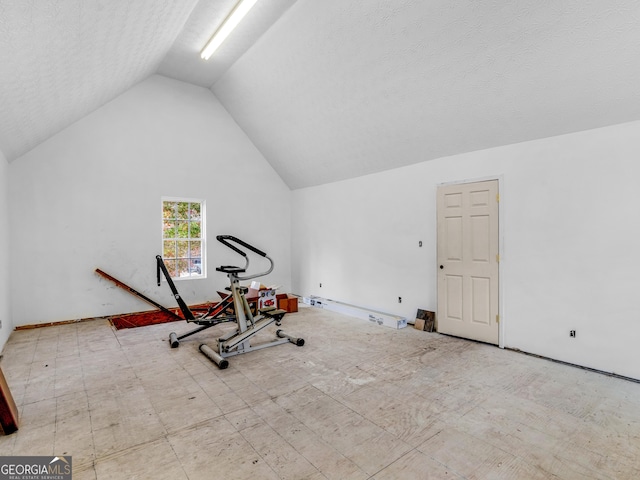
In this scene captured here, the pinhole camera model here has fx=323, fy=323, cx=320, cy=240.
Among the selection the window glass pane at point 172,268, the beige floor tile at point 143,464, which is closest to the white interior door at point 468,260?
the beige floor tile at point 143,464

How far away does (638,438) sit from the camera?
222 centimetres

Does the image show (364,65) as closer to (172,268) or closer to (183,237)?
(183,237)

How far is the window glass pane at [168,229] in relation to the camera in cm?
603

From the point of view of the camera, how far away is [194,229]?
6.35m

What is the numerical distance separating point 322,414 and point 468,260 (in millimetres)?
2886

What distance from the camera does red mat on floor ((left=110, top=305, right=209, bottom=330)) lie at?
16.4ft

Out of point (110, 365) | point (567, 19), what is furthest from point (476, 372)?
point (110, 365)

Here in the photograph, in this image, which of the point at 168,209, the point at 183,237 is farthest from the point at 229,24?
the point at 183,237

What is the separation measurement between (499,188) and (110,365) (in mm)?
4900

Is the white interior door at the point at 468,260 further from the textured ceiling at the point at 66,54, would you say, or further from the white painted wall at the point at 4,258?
the white painted wall at the point at 4,258

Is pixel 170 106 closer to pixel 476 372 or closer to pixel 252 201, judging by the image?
pixel 252 201

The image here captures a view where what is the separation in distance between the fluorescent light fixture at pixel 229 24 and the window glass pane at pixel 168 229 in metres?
2.94

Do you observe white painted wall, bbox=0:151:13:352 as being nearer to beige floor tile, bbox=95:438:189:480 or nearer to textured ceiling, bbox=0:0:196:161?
textured ceiling, bbox=0:0:196:161

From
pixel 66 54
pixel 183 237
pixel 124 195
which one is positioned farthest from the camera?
pixel 183 237
